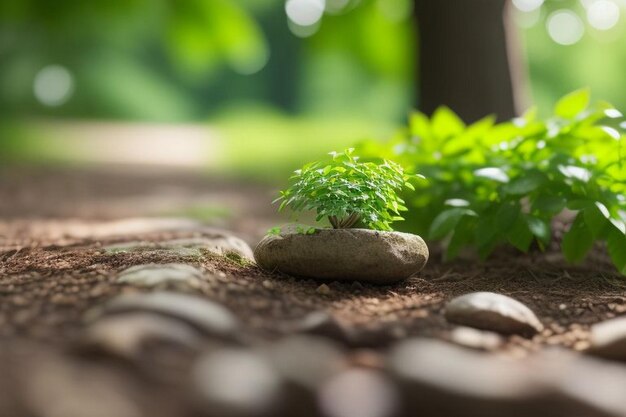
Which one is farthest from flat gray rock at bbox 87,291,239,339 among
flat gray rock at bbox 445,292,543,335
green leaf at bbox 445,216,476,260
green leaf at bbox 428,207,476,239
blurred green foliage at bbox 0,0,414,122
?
blurred green foliage at bbox 0,0,414,122

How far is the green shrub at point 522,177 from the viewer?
Answer: 3.65 meters

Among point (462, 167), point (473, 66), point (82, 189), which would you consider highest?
point (473, 66)

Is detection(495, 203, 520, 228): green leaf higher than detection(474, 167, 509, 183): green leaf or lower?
lower

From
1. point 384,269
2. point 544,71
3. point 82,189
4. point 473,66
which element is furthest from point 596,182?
point 544,71

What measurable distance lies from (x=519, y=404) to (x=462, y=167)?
8.72 feet

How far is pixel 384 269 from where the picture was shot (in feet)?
11.2

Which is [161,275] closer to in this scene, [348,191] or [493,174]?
[348,191]

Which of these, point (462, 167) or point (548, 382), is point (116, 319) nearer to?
point (548, 382)

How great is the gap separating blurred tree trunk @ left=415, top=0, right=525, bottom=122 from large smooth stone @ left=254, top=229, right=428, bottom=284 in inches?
113

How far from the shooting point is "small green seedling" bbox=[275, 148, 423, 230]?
3387 millimetres

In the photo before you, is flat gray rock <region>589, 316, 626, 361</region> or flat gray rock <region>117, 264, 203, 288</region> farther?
flat gray rock <region>117, 264, 203, 288</region>

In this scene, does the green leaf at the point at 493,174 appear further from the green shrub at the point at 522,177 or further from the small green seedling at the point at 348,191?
the small green seedling at the point at 348,191

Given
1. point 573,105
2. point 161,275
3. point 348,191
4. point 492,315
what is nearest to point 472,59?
point 573,105

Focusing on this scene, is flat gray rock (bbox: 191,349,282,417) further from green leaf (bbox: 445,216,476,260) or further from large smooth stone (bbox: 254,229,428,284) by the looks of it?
green leaf (bbox: 445,216,476,260)
